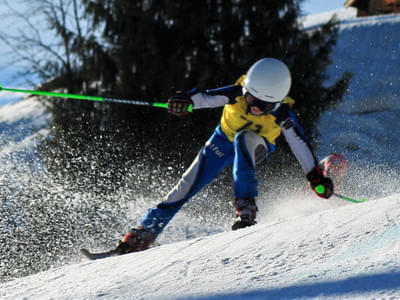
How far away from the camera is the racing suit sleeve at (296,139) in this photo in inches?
146

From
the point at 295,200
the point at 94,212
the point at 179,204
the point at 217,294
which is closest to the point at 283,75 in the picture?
the point at 179,204

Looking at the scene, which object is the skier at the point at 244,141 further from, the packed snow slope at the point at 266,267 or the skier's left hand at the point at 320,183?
the packed snow slope at the point at 266,267

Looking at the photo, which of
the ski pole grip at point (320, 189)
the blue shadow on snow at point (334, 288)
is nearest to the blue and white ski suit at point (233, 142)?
the ski pole grip at point (320, 189)

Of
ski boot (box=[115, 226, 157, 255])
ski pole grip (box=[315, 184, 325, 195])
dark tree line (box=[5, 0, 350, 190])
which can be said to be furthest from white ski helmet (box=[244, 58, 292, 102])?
dark tree line (box=[5, 0, 350, 190])

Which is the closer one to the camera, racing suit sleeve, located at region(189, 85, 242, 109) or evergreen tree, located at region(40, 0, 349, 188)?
racing suit sleeve, located at region(189, 85, 242, 109)

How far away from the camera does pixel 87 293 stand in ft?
6.62

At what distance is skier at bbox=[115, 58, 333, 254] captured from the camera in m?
3.62

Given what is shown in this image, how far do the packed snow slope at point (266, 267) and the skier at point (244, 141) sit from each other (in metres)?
0.91

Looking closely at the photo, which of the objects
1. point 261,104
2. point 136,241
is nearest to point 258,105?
point 261,104

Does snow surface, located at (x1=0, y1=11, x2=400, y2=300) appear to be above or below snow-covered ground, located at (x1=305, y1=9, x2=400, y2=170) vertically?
above

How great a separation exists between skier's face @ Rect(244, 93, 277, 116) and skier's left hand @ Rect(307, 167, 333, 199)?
66 centimetres

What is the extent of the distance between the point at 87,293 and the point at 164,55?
252 inches

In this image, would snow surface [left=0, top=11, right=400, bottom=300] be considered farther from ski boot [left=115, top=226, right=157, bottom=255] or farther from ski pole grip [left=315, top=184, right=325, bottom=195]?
ski boot [left=115, top=226, right=157, bottom=255]

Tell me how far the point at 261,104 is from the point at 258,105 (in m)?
0.03
